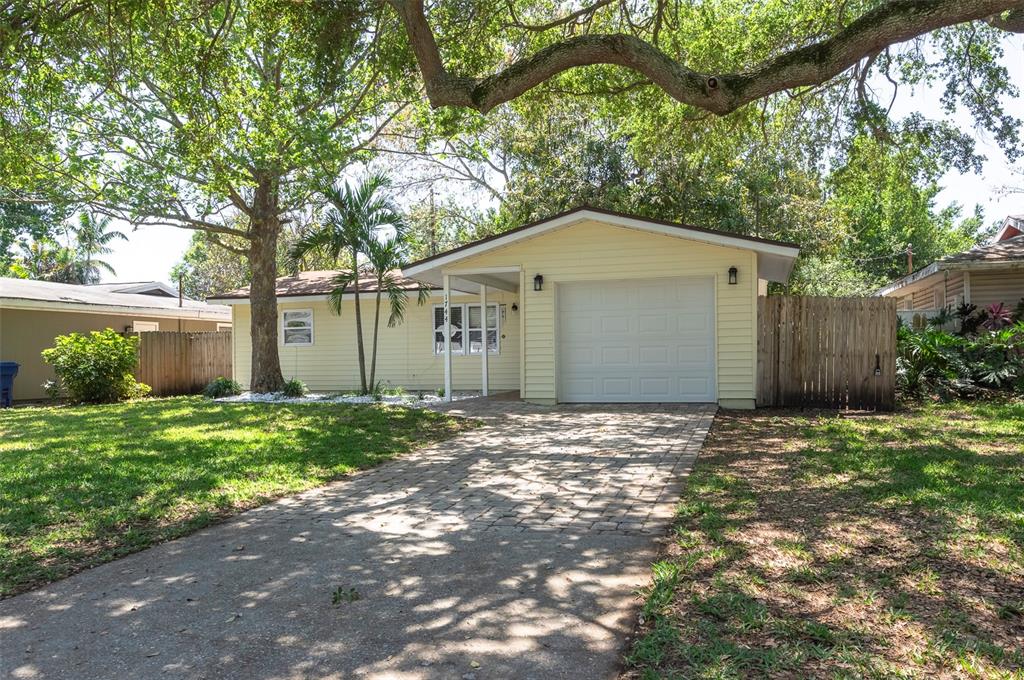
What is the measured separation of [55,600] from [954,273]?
17.8 meters

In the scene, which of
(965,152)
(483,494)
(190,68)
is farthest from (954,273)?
(190,68)

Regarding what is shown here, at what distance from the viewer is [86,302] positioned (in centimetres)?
1850

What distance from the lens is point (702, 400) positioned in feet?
42.4

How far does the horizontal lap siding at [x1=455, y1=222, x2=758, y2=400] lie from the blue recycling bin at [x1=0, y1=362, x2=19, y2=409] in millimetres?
10418

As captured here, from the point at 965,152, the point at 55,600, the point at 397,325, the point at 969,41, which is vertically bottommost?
the point at 55,600

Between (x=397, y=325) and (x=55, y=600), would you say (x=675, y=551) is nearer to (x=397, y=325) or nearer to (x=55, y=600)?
(x=55, y=600)

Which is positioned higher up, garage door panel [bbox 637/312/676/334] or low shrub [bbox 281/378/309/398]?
garage door panel [bbox 637/312/676/334]

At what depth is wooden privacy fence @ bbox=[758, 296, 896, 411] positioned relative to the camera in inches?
464

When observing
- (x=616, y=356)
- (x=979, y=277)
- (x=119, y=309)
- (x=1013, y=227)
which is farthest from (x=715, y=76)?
(x=1013, y=227)

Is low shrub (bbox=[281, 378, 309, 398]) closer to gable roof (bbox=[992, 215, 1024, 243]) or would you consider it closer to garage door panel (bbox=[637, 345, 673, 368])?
garage door panel (bbox=[637, 345, 673, 368])

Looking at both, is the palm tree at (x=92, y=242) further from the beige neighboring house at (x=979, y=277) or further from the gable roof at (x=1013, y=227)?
the gable roof at (x=1013, y=227)

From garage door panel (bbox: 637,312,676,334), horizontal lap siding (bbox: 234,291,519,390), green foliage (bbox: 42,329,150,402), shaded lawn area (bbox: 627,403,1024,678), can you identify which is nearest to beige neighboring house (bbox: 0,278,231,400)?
green foliage (bbox: 42,329,150,402)

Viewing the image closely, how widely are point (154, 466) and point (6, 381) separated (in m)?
11.2

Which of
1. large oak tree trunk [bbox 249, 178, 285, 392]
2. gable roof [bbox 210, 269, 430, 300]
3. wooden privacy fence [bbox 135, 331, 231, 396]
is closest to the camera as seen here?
large oak tree trunk [bbox 249, 178, 285, 392]
